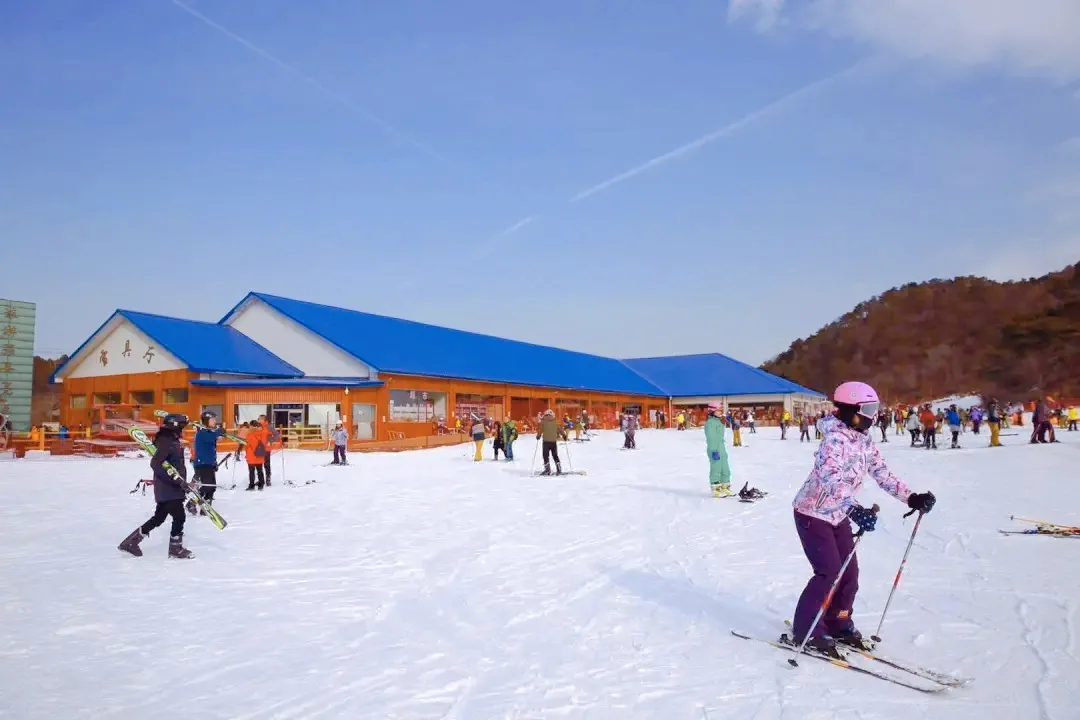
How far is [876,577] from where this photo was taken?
7.16 metres

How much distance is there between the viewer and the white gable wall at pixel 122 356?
123 ft

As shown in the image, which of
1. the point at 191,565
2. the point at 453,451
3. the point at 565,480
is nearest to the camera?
the point at 191,565

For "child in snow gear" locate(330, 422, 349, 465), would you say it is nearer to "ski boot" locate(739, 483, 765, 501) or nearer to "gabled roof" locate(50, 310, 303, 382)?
"ski boot" locate(739, 483, 765, 501)

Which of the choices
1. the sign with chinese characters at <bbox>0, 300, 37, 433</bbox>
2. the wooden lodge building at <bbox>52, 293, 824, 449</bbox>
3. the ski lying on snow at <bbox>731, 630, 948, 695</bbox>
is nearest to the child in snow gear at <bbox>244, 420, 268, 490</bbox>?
the ski lying on snow at <bbox>731, 630, 948, 695</bbox>

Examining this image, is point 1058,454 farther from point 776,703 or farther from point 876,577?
point 776,703

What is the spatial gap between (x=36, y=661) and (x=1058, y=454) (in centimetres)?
2229

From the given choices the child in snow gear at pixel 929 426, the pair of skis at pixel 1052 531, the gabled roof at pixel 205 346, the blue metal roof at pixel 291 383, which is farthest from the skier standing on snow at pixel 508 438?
the gabled roof at pixel 205 346

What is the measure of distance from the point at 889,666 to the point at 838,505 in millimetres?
1041

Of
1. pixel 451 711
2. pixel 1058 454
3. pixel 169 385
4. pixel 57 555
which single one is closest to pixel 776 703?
pixel 451 711

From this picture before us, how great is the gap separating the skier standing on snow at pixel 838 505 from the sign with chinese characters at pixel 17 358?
178 ft

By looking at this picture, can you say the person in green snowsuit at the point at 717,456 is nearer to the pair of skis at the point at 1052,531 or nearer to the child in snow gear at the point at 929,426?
the pair of skis at the point at 1052,531

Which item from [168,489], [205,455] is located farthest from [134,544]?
[205,455]

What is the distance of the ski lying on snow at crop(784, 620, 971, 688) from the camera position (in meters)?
4.36

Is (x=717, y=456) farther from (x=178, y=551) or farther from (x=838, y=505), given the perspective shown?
(x=178, y=551)
